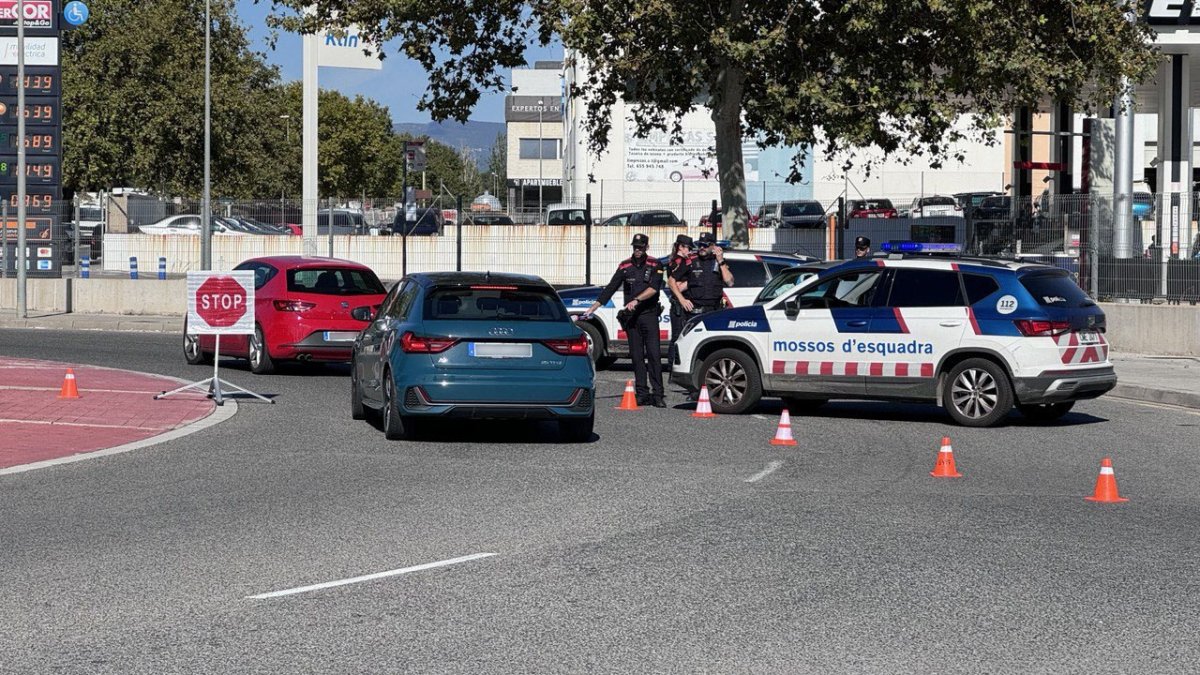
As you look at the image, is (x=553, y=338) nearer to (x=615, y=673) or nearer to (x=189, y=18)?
(x=615, y=673)

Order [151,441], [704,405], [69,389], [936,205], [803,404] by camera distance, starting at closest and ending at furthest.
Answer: [151,441], [704,405], [69,389], [803,404], [936,205]

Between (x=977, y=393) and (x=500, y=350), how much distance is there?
517 centimetres

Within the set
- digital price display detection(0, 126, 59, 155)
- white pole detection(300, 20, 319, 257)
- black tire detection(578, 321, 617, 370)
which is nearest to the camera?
black tire detection(578, 321, 617, 370)

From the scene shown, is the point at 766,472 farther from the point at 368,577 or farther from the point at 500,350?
the point at 368,577

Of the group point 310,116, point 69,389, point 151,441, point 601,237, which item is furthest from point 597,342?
point 310,116

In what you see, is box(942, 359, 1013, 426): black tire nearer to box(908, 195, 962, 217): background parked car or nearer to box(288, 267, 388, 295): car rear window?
box(288, 267, 388, 295): car rear window

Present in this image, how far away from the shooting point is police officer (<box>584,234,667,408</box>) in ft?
60.2

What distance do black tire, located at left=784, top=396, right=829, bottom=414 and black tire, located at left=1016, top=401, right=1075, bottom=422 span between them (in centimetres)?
214

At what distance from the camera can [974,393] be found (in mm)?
16547

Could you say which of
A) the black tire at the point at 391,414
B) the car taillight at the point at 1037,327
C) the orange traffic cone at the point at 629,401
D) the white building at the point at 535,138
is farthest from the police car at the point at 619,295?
the white building at the point at 535,138

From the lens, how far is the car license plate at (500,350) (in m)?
14.1

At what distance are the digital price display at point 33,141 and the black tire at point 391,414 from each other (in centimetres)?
2395

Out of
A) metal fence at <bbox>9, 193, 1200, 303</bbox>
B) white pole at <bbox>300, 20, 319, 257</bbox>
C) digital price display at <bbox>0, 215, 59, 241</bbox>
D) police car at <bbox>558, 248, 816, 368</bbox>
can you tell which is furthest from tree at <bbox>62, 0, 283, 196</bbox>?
police car at <bbox>558, 248, 816, 368</bbox>

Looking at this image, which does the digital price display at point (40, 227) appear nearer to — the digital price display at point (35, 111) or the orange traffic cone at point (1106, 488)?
the digital price display at point (35, 111)
